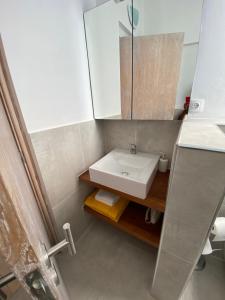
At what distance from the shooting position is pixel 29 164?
0.78m

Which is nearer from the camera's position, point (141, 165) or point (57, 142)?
point (57, 142)

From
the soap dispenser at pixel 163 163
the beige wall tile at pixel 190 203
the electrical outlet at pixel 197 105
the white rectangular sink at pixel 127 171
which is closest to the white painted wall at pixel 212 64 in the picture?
the electrical outlet at pixel 197 105

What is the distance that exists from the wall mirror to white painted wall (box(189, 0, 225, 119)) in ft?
0.12

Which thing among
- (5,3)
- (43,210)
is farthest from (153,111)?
(43,210)

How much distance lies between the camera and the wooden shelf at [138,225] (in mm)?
1051

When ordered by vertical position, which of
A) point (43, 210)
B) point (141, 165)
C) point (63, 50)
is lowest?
point (43, 210)

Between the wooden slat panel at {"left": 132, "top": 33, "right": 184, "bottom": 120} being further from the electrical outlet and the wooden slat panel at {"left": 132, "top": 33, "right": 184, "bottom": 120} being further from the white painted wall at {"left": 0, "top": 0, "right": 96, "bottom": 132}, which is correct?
the white painted wall at {"left": 0, "top": 0, "right": 96, "bottom": 132}

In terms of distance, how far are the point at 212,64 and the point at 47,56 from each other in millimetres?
1022

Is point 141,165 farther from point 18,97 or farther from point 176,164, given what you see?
point 18,97

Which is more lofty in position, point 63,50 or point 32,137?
point 63,50

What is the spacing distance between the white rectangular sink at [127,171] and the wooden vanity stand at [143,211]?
44mm

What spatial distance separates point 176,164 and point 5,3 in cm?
103

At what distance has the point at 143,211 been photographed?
1284 millimetres

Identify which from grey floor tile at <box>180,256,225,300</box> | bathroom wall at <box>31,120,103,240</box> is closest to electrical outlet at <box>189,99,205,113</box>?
bathroom wall at <box>31,120,103,240</box>
